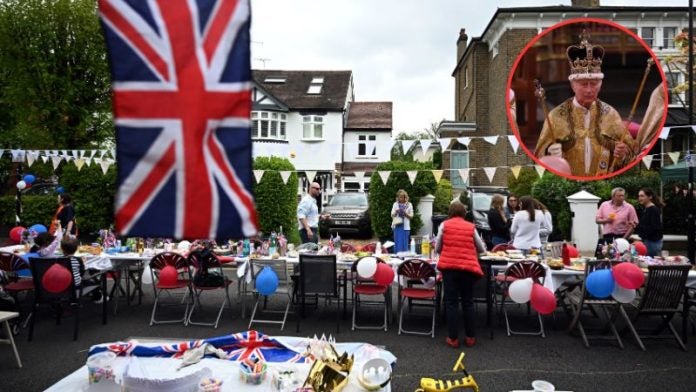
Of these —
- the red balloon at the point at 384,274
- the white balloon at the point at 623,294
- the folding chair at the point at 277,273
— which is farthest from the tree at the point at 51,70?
the white balloon at the point at 623,294

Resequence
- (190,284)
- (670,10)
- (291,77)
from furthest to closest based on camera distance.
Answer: (291,77)
(670,10)
(190,284)

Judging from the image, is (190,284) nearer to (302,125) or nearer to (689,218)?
(689,218)

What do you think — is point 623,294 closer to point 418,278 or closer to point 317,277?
point 418,278

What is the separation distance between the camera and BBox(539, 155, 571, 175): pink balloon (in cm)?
769

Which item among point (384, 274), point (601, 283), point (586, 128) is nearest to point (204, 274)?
point (384, 274)

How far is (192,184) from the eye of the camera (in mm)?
1765

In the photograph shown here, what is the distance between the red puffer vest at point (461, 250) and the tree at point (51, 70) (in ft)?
55.3

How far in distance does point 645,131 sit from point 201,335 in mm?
7203

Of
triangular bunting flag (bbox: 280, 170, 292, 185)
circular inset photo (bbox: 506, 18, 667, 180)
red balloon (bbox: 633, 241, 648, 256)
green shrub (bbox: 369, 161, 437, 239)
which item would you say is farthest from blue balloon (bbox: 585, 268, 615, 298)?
triangular bunting flag (bbox: 280, 170, 292, 185)

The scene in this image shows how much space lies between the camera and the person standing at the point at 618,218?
8.02 m

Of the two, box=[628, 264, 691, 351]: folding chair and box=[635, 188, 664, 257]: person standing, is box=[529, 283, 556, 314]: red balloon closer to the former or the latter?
box=[628, 264, 691, 351]: folding chair

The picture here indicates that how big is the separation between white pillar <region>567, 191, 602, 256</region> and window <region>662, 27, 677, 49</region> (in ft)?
38.0

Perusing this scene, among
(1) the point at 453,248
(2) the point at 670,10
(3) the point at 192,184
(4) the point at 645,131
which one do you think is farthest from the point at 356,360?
(2) the point at 670,10

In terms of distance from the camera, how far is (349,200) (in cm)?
1664
